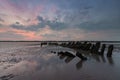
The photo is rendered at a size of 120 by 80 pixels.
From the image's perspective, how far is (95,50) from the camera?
25672mm

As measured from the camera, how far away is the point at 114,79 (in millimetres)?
9094

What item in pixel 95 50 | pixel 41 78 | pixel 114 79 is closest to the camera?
pixel 114 79

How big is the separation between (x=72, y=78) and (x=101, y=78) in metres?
1.57

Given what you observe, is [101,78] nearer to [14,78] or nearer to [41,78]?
[41,78]

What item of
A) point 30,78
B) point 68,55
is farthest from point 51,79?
point 68,55

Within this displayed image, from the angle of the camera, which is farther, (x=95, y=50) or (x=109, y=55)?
(x=95, y=50)

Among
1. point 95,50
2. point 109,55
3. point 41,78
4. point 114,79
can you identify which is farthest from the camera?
point 95,50

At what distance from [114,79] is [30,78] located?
182 inches

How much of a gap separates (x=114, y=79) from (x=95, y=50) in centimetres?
1676

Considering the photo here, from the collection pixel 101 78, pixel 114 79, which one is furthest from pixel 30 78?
pixel 114 79

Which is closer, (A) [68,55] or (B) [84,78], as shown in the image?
(B) [84,78]

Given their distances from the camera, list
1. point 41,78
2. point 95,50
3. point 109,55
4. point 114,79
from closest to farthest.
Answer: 1. point 114,79
2. point 41,78
3. point 109,55
4. point 95,50

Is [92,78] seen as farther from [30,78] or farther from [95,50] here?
[95,50]

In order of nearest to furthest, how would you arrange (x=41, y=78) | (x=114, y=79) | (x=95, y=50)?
1. (x=114, y=79)
2. (x=41, y=78)
3. (x=95, y=50)
